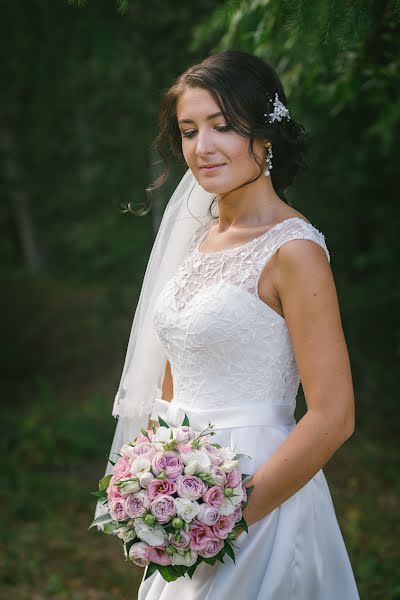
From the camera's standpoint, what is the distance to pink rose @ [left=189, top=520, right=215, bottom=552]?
1916 mm

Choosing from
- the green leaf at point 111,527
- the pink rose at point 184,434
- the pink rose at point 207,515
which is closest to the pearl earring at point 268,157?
the pink rose at point 184,434

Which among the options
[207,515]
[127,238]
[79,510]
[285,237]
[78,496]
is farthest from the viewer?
[127,238]

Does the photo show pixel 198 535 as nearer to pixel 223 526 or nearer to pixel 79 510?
pixel 223 526

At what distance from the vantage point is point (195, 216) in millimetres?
2842

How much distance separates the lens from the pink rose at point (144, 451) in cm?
202

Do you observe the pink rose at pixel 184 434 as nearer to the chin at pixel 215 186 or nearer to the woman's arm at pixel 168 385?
the woman's arm at pixel 168 385

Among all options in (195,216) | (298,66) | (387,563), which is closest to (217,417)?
(195,216)

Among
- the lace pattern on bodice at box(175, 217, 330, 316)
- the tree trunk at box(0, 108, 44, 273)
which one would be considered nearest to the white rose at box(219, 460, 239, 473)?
the lace pattern on bodice at box(175, 217, 330, 316)

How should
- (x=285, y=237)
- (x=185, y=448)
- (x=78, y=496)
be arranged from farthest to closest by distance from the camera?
(x=78, y=496), (x=285, y=237), (x=185, y=448)

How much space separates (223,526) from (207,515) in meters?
0.08

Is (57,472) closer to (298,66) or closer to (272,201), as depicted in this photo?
(298,66)

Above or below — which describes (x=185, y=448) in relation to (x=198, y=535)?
above

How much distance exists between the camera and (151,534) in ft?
6.34

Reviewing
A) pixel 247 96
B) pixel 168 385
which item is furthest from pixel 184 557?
pixel 247 96
